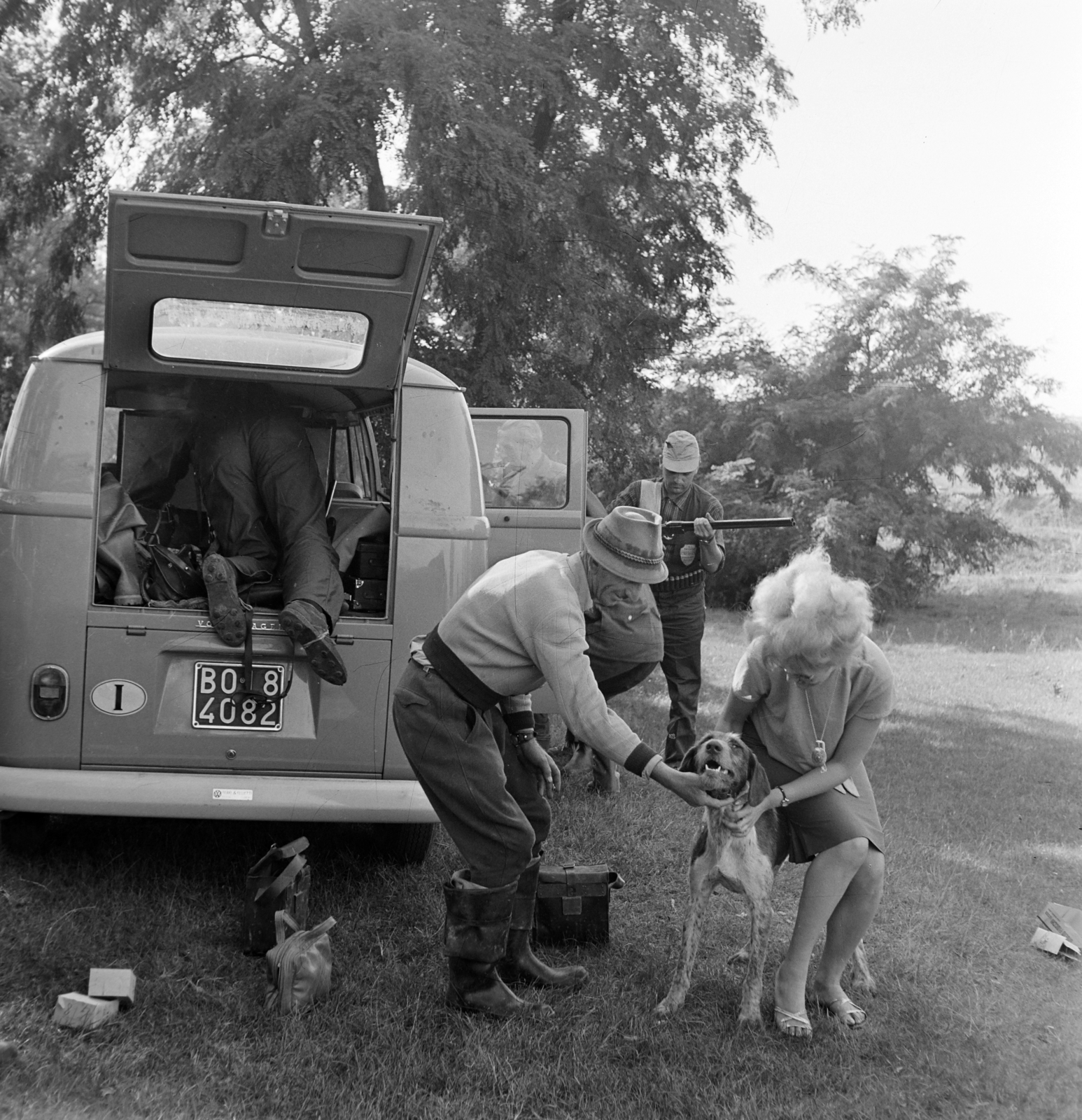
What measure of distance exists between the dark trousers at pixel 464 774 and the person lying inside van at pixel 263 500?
2.94ft

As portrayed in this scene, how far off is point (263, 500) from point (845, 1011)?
302 centimetres

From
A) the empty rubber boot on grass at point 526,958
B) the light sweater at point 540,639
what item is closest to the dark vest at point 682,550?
the empty rubber boot on grass at point 526,958

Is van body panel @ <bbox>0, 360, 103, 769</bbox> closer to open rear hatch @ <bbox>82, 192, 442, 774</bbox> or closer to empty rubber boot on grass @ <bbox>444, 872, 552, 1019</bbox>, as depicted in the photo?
open rear hatch @ <bbox>82, 192, 442, 774</bbox>

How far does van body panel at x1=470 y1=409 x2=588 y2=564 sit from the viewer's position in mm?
7418

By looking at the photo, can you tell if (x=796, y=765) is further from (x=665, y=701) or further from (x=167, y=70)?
(x=167, y=70)

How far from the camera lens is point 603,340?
42.6ft

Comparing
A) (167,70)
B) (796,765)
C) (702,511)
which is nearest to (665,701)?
(702,511)

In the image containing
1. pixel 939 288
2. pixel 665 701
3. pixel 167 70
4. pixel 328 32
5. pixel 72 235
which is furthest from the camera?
pixel 939 288

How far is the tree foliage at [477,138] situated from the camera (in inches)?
452

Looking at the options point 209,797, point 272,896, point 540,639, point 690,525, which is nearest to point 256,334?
point 209,797

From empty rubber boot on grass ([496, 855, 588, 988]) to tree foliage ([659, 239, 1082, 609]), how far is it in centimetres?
1837

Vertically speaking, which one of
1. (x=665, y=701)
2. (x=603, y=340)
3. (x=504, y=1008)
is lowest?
(x=665, y=701)

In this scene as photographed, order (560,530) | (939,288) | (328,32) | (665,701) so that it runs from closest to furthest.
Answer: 1. (560,530)
2. (665,701)
3. (328,32)
4. (939,288)

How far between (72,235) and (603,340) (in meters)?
6.16
